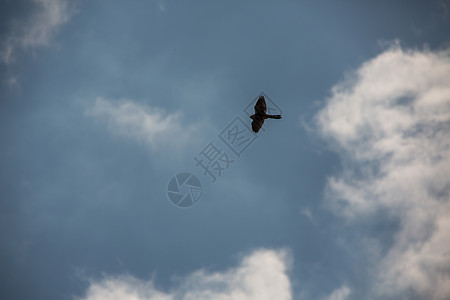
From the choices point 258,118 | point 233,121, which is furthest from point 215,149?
point 258,118

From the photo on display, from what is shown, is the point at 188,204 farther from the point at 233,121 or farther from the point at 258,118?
the point at 258,118

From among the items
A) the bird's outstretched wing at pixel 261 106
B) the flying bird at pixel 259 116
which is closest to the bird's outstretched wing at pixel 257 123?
the flying bird at pixel 259 116

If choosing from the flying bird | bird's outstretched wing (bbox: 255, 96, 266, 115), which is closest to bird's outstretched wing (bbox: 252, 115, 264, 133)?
the flying bird

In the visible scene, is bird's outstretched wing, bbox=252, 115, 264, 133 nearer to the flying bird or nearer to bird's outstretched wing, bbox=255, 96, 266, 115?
the flying bird

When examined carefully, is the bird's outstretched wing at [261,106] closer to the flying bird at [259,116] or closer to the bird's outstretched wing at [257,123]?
the flying bird at [259,116]

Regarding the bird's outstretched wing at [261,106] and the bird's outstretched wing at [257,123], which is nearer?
the bird's outstretched wing at [261,106]

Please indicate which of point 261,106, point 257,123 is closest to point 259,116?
point 257,123

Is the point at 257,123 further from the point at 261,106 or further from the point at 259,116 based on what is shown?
the point at 261,106

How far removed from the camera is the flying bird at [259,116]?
68375 millimetres

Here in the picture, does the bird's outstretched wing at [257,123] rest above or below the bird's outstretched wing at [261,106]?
below

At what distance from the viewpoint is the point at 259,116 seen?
6925 centimetres

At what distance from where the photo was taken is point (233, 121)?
7600cm

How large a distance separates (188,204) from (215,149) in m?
17.4

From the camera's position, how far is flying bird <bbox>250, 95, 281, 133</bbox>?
2692 inches
